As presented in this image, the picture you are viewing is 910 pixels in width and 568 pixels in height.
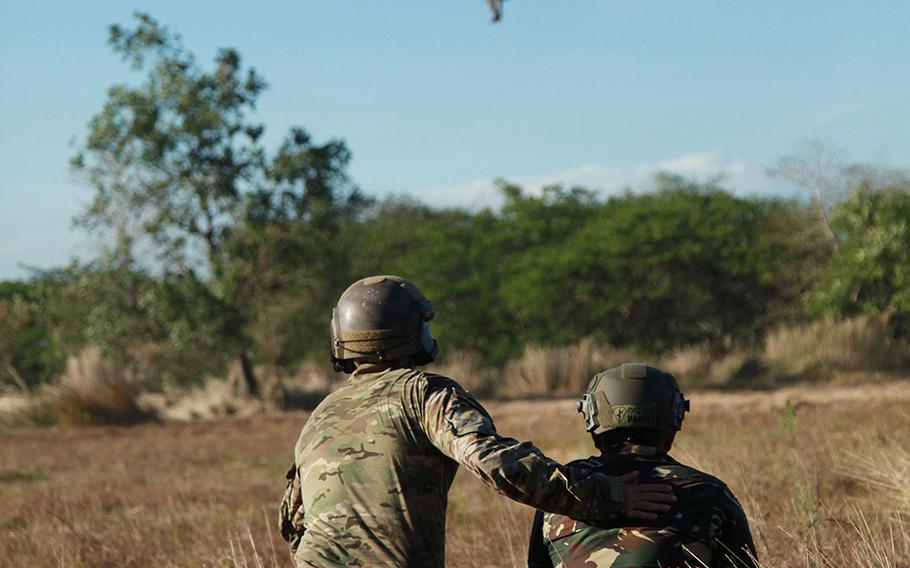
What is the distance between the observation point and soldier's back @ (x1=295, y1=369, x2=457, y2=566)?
3.92 meters

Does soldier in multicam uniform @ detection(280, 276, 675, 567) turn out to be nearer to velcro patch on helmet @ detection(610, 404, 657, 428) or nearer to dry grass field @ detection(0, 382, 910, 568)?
velcro patch on helmet @ detection(610, 404, 657, 428)

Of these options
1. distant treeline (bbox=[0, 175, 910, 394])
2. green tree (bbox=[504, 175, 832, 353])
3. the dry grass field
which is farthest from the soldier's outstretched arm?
green tree (bbox=[504, 175, 832, 353])

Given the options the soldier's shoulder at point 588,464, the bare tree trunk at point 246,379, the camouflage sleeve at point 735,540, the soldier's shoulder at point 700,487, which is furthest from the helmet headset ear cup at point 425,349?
the bare tree trunk at point 246,379

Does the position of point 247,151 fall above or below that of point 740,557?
above

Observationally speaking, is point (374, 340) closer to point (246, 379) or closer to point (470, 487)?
point (470, 487)

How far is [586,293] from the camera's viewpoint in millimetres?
26062

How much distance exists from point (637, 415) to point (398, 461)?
794 mm

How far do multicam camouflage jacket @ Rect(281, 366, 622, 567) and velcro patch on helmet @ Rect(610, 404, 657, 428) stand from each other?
0.65ft

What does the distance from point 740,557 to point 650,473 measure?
39 cm

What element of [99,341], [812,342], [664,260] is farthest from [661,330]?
[99,341]

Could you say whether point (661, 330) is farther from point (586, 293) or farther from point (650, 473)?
point (650, 473)

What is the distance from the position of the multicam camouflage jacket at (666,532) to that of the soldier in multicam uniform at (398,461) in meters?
0.06

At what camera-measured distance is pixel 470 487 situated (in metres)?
10.1

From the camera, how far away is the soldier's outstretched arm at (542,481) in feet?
11.9
